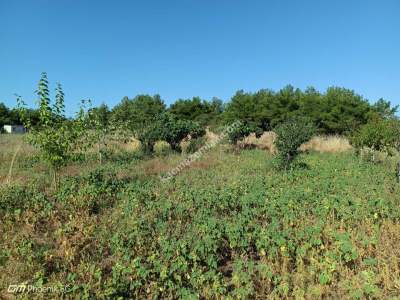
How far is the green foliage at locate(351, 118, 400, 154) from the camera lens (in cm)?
1124

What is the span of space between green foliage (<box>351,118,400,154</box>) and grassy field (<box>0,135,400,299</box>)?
9.59 feet

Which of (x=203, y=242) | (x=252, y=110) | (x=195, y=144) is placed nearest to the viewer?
(x=203, y=242)

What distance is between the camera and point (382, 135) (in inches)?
512

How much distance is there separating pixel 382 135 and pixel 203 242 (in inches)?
424

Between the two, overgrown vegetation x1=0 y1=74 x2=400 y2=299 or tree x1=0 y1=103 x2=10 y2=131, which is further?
tree x1=0 y1=103 x2=10 y2=131

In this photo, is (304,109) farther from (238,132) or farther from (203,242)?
(203,242)

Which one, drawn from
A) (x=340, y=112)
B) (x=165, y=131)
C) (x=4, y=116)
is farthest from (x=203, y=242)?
(x=4, y=116)

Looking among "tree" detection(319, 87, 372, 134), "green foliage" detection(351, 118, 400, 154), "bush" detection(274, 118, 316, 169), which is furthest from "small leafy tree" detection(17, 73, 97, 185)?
"tree" detection(319, 87, 372, 134)

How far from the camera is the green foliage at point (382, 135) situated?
11242 millimetres

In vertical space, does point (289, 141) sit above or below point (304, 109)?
below

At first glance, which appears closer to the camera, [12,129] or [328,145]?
[328,145]

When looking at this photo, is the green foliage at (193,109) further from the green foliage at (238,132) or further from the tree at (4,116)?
the tree at (4,116)

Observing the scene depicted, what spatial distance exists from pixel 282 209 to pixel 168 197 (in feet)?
8.93

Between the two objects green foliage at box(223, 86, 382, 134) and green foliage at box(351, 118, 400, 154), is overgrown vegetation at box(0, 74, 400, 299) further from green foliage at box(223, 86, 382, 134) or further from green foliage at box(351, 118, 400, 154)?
green foliage at box(223, 86, 382, 134)
